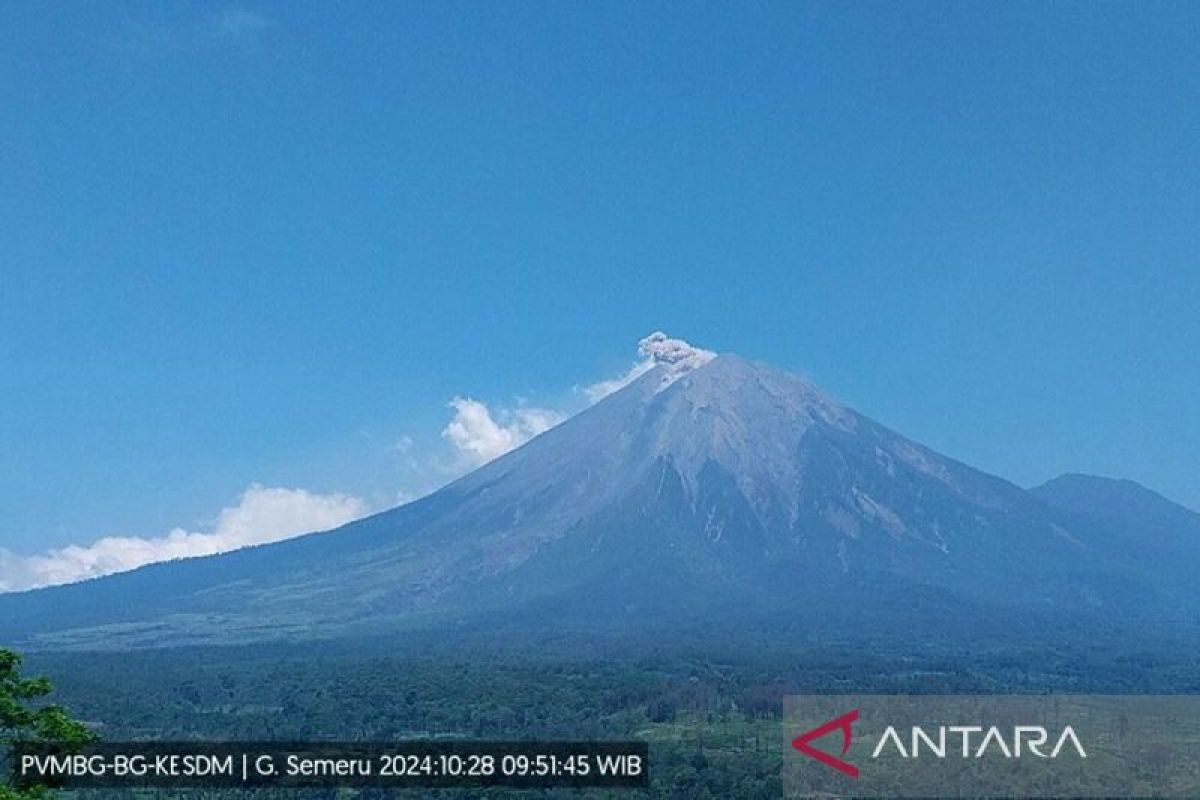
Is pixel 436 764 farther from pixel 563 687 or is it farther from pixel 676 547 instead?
pixel 676 547

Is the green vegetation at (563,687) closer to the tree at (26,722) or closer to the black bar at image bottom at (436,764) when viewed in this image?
the black bar at image bottom at (436,764)

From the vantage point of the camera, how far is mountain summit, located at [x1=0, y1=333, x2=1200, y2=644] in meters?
124

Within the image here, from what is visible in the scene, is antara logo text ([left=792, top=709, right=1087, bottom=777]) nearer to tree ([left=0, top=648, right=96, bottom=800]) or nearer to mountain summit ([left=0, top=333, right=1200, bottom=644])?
tree ([left=0, top=648, right=96, bottom=800])

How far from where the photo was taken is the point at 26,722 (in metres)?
12.5

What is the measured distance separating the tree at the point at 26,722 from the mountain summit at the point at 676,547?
99870 millimetres

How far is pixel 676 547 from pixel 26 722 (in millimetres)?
126700

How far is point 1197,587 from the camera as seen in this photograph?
16012 cm

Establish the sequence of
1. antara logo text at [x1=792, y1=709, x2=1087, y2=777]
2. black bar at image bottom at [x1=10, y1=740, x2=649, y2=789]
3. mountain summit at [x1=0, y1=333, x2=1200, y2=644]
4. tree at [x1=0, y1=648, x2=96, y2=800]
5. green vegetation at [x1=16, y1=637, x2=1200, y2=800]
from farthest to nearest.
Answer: mountain summit at [x1=0, y1=333, x2=1200, y2=644] → green vegetation at [x1=16, y1=637, x2=1200, y2=800] → antara logo text at [x1=792, y1=709, x2=1087, y2=777] → black bar at image bottom at [x1=10, y1=740, x2=649, y2=789] → tree at [x1=0, y1=648, x2=96, y2=800]

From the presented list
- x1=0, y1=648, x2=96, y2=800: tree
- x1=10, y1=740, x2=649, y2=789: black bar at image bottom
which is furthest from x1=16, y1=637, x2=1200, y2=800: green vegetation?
x1=0, y1=648, x2=96, y2=800: tree

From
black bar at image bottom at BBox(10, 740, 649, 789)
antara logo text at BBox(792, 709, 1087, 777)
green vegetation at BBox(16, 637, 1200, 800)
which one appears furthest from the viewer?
green vegetation at BBox(16, 637, 1200, 800)

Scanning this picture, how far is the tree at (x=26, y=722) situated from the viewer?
1248 centimetres

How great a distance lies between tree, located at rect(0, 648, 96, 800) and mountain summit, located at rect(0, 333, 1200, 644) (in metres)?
99.9

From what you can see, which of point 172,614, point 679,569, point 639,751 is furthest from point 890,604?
point 639,751

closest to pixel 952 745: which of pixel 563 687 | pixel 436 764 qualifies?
pixel 563 687
